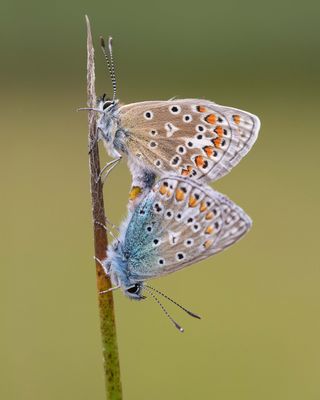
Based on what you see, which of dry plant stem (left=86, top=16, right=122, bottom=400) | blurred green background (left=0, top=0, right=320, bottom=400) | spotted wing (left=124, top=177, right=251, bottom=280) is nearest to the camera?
dry plant stem (left=86, top=16, right=122, bottom=400)

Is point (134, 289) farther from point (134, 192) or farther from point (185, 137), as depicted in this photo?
point (185, 137)

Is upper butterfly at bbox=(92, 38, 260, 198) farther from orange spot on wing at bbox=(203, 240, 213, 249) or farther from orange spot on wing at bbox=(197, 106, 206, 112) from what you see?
orange spot on wing at bbox=(203, 240, 213, 249)

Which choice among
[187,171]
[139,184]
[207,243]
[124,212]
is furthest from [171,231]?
[124,212]

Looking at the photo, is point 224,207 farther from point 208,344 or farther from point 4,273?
point 4,273

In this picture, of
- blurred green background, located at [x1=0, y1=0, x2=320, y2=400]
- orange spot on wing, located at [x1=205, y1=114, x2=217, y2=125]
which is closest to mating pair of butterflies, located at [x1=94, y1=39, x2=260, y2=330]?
orange spot on wing, located at [x1=205, y1=114, x2=217, y2=125]

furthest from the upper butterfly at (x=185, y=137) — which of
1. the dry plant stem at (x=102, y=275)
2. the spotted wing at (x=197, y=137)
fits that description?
the dry plant stem at (x=102, y=275)

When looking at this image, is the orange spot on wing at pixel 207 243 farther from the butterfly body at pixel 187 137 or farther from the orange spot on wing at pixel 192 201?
the butterfly body at pixel 187 137
